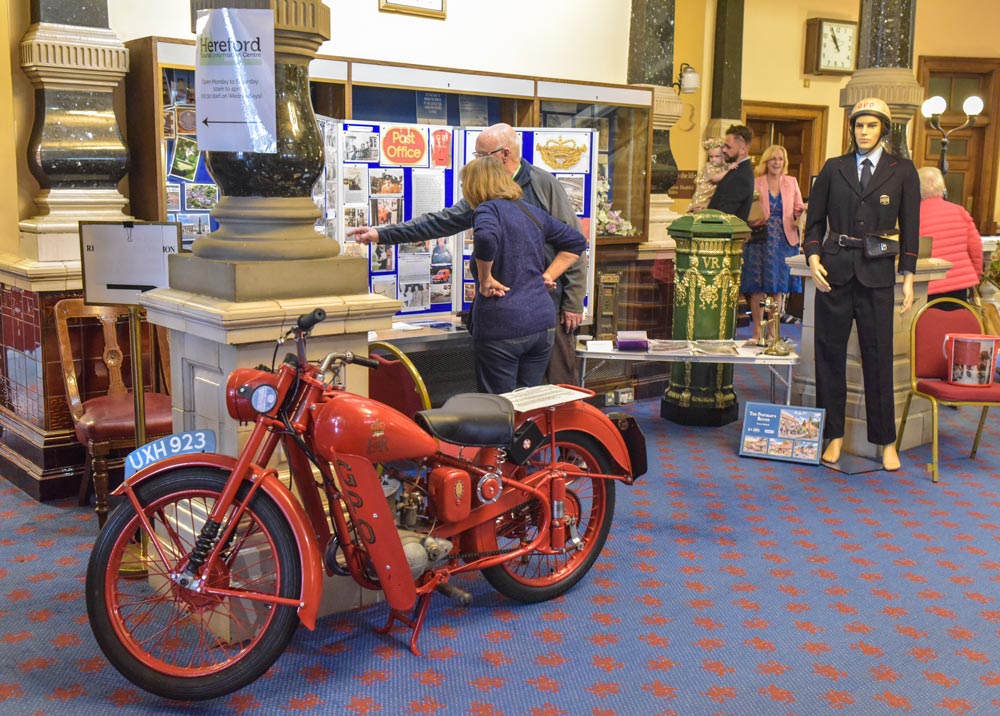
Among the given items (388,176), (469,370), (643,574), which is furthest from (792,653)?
(388,176)

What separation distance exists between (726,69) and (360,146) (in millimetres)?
5792

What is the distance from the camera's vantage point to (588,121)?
21.0 ft

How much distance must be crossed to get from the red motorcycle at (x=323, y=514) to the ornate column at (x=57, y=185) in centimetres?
119

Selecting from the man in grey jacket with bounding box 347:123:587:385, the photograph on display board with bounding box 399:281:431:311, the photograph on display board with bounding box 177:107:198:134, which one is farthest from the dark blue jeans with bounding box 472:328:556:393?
the photograph on display board with bounding box 177:107:198:134

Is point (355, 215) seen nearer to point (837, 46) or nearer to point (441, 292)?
point (441, 292)

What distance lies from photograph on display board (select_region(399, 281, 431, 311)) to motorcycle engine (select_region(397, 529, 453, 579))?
232 cm

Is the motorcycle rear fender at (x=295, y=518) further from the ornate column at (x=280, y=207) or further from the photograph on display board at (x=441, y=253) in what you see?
the photograph on display board at (x=441, y=253)

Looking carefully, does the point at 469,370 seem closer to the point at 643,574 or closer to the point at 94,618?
the point at 643,574

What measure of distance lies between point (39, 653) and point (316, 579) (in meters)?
0.99

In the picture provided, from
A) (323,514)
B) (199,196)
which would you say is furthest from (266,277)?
(199,196)

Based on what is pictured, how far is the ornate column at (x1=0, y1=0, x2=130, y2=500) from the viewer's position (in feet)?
14.9

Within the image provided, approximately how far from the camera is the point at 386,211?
530 cm

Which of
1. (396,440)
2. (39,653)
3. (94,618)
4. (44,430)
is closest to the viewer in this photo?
(94,618)

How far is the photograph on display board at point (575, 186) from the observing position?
19.2 ft
